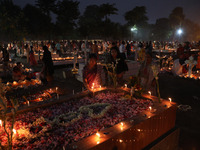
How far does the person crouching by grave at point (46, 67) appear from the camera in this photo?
24.1 ft

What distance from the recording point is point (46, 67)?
7.54 meters

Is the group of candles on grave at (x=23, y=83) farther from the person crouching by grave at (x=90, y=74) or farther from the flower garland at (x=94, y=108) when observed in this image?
the flower garland at (x=94, y=108)

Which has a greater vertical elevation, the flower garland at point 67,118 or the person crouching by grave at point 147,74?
the person crouching by grave at point 147,74

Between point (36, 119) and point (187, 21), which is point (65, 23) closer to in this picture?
point (36, 119)

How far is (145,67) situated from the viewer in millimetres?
5418

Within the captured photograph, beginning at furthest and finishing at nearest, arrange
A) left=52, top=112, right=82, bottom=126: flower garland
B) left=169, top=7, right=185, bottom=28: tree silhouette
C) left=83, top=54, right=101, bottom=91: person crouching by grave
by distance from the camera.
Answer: left=169, top=7, right=185, bottom=28: tree silhouette
left=83, top=54, right=101, bottom=91: person crouching by grave
left=52, top=112, right=82, bottom=126: flower garland

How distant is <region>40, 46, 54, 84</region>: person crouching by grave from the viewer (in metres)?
7.34

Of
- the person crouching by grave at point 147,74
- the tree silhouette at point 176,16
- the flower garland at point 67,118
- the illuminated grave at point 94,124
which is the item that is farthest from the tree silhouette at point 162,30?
the flower garland at point 67,118

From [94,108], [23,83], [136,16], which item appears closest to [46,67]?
[23,83]

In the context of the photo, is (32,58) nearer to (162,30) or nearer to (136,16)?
(136,16)

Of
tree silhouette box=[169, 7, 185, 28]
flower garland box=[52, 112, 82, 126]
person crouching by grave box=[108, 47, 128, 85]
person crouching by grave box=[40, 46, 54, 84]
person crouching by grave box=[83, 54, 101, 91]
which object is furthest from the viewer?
tree silhouette box=[169, 7, 185, 28]

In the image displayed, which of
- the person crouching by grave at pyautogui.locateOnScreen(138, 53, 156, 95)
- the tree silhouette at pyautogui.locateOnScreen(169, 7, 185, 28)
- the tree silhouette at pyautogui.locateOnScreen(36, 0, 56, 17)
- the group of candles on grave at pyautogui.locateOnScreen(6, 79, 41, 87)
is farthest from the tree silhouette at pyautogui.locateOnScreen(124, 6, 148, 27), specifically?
the person crouching by grave at pyautogui.locateOnScreen(138, 53, 156, 95)

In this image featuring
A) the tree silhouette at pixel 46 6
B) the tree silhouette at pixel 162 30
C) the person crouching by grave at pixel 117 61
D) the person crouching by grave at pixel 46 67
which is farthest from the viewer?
the tree silhouette at pixel 162 30

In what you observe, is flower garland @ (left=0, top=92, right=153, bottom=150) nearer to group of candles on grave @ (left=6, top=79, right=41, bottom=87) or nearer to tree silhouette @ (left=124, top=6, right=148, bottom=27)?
group of candles on grave @ (left=6, top=79, right=41, bottom=87)
